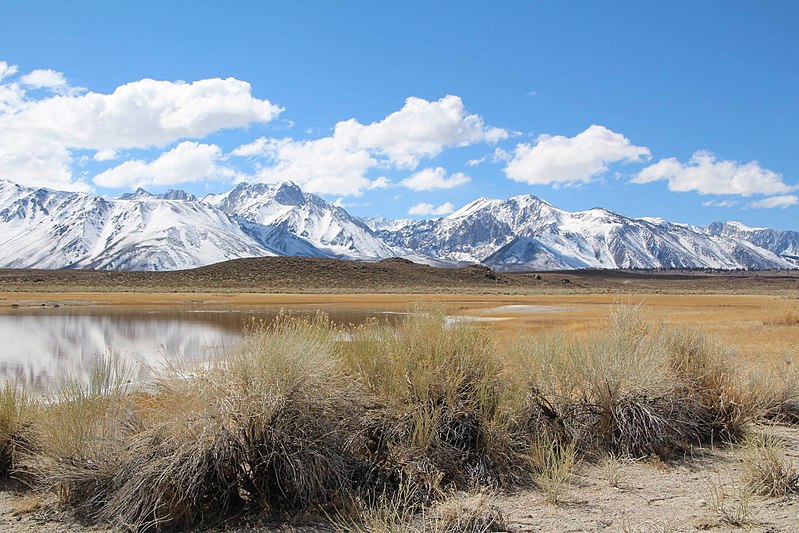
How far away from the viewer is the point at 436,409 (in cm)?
733

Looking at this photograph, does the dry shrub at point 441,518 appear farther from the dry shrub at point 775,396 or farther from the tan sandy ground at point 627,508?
the dry shrub at point 775,396

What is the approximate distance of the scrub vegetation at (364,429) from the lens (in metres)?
6.24

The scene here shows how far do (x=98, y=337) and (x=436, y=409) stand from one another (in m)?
22.3

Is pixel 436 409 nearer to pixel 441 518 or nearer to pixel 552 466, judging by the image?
pixel 552 466

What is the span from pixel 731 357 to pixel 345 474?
7468 mm

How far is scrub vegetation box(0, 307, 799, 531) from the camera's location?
624 centimetres

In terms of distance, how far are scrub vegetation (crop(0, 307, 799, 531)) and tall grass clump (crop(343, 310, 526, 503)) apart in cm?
2

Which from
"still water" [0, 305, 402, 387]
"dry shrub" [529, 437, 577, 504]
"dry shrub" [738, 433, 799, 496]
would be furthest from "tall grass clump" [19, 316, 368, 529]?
"dry shrub" [738, 433, 799, 496]

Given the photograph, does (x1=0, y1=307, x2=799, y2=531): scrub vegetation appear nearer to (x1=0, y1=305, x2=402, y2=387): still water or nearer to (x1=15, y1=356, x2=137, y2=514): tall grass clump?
(x1=15, y1=356, x2=137, y2=514): tall grass clump

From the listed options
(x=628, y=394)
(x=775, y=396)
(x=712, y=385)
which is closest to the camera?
(x=628, y=394)

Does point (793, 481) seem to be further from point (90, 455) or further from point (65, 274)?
point (65, 274)

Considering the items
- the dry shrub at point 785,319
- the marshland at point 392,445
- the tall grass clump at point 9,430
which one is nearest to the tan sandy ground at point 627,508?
the marshland at point 392,445

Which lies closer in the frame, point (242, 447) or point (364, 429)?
point (242, 447)

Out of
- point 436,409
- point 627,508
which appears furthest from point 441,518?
point 627,508
